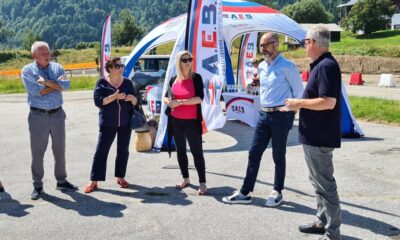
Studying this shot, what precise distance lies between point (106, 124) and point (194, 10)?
3332mm

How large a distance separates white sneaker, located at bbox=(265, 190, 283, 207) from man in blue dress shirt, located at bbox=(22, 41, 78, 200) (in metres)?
2.77

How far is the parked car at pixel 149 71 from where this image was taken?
1792cm

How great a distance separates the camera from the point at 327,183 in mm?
4227

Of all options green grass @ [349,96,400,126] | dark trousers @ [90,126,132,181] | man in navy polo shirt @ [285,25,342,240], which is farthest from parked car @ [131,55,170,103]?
man in navy polo shirt @ [285,25,342,240]

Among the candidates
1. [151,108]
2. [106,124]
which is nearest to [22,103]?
[151,108]

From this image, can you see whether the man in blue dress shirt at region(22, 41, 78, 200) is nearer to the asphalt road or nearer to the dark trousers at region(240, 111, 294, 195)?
the asphalt road

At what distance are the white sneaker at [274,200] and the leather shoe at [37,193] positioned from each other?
2.90 m

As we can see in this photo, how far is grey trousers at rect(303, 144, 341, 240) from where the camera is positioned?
4.20m

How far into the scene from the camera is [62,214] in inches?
208

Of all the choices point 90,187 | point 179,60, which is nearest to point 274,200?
point 179,60

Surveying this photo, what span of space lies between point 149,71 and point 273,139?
1351 centimetres

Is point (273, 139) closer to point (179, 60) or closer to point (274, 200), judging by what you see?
point (274, 200)

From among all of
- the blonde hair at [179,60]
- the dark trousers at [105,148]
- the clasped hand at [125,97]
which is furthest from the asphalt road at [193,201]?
the blonde hair at [179,60]

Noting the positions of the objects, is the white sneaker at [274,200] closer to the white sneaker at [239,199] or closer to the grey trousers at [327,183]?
the white sneaker at [239,199]
